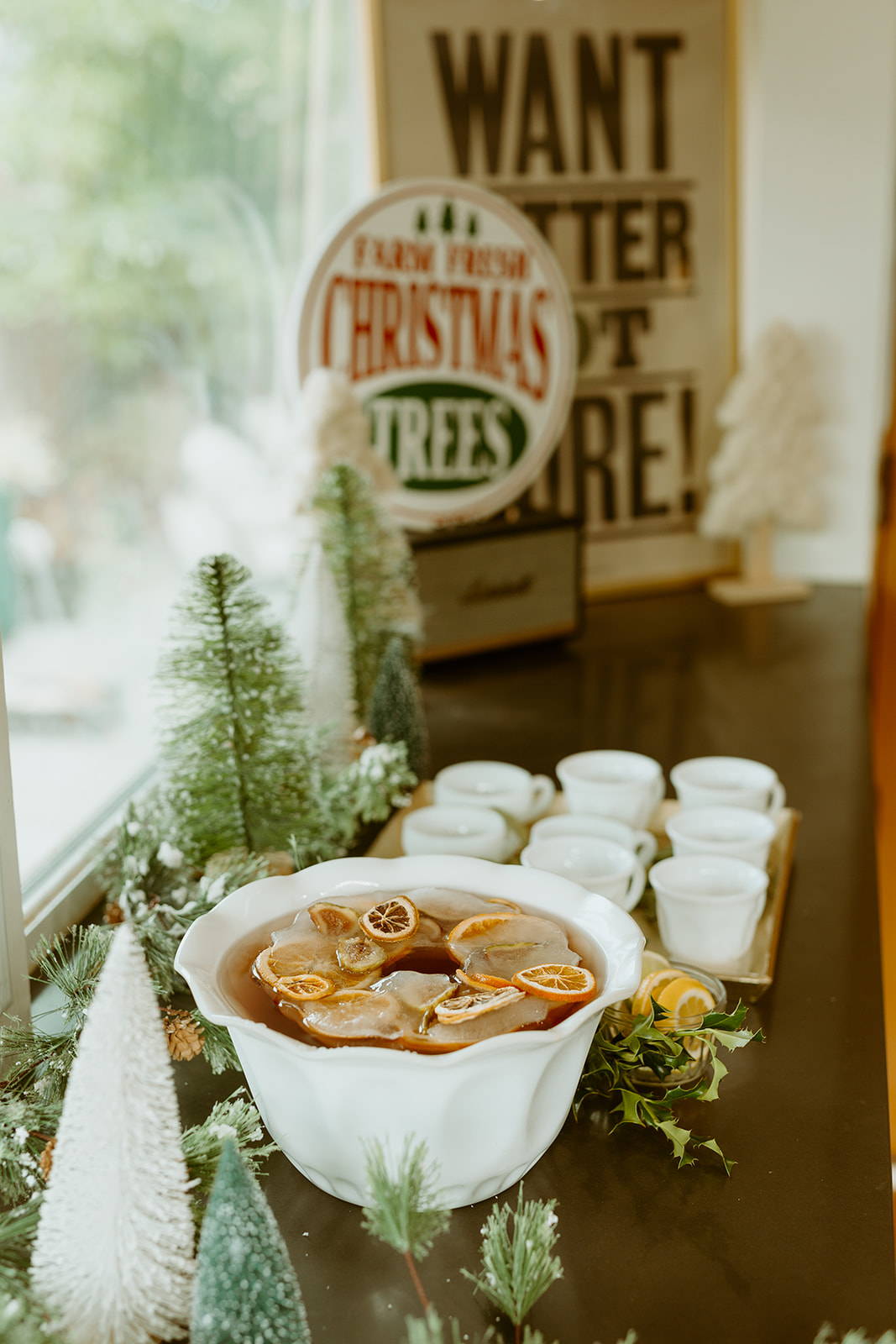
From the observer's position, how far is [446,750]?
1.39 m

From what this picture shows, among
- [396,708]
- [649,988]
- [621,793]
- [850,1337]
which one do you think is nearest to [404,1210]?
Answer: [850,1337]

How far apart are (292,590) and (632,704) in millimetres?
466

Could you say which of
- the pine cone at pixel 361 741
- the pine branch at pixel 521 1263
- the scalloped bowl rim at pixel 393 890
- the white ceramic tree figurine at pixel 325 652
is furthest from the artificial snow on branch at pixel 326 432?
the pine branch at pixel 521 1263

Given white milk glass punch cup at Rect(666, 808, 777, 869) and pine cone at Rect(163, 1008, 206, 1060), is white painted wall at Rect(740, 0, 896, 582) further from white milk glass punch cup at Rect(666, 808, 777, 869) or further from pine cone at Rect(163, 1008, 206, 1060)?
pine cone at Rect(163, 1008, 206, 1060)

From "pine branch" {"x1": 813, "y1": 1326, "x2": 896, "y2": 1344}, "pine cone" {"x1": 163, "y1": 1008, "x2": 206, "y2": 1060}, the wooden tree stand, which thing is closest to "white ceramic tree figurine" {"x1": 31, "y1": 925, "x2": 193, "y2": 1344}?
"pine cone" {"x1": 163, "y1": 1008, "x2": 206, "y2": 1060}

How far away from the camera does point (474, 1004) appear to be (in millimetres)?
647

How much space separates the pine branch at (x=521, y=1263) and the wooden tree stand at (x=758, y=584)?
1.49 metres

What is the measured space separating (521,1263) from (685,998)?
0.85 ft

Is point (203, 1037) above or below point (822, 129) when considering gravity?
below

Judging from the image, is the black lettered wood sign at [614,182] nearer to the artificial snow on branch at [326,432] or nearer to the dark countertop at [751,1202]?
the artificial snow on branch at [326,432]

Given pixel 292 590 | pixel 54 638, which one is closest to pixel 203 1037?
pixel 292 590

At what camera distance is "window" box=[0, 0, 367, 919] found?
63.0 inches

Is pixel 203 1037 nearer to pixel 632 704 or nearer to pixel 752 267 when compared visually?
pixel 632 704

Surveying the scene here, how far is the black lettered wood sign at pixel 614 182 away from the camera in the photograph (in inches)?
69.8
